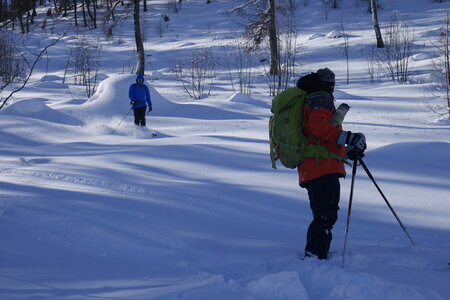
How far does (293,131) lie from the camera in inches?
124

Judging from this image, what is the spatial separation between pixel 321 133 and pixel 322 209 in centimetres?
60

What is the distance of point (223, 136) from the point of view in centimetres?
855

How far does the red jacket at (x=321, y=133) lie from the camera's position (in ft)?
9.95

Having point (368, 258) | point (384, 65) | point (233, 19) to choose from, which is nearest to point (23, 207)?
point (368, 258)

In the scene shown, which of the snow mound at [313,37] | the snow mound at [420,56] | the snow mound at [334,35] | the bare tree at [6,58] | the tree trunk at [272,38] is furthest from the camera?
the snow mound at [313,37]

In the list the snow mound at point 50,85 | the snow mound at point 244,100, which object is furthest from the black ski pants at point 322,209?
the snow mound at point 50,85

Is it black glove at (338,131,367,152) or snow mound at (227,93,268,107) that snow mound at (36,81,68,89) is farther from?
black glove at (338,131,367,152)

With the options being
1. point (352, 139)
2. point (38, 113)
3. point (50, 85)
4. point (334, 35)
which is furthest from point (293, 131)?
point (334, 35)

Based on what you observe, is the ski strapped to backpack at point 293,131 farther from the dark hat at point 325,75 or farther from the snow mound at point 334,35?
the snow mound at point 334,35

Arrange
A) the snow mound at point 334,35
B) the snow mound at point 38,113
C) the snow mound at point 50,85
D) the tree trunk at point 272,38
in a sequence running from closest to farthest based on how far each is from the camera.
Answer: the snow mound at point 38,113 → the tree trunk at point 272,38 → the snow mound at point 50,85 → the snow mound at point 334,35

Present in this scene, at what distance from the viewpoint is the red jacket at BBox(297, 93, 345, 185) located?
3031 millimetres

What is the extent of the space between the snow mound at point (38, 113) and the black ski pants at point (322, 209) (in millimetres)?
9689

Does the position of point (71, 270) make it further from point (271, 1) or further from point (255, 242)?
point (271, 1)

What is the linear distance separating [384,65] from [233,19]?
52.8 ft
